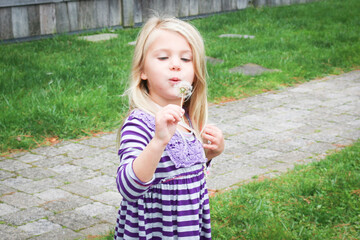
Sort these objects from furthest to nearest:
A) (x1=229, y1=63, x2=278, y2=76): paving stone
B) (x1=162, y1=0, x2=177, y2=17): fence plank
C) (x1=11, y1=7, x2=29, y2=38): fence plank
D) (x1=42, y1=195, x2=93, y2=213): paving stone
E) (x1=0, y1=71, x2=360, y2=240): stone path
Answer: (x1=162, y1=0, x2=177, y2=17): fence plank
(x1=11, y1=7, x2=29, y2=38): fence plank
(x1=229, y1=63, x2=278, y2=76): paving stone
(x1=42, y1=195, x2=93, y2=213): paving stone
(x1=0, y1=71, x2=360, y2=240): stone path

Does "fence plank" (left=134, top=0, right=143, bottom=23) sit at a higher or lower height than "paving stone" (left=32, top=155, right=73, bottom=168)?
higher

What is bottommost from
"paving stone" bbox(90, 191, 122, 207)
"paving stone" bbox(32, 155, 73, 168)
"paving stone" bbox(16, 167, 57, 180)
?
"paving stone" bbox(90, 191, 122, 207)

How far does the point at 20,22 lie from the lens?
10.1 meters

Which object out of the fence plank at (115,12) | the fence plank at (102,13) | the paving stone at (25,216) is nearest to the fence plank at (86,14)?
the fence plank at (102,13)

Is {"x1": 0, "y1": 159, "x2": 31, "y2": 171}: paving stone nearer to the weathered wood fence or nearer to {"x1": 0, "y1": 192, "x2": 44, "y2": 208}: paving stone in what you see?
{"x1": 0, "y1": 192, "x2": 44, "y2": 208}: paving stone

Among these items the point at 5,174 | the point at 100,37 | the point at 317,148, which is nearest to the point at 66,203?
the point at 5,174

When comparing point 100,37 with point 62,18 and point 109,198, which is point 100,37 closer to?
point 62,18

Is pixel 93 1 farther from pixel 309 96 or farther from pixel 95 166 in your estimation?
pixel 95 166

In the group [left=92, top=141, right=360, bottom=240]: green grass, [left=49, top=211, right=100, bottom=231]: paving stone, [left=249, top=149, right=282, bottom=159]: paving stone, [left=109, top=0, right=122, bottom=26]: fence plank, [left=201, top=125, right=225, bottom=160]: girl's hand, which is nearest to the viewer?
[left=201, top=125, right=225, bottom=160]: girl's hand

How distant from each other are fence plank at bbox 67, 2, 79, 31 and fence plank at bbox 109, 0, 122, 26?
2.97ft

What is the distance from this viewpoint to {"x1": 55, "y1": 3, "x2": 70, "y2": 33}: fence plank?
35.1 feet

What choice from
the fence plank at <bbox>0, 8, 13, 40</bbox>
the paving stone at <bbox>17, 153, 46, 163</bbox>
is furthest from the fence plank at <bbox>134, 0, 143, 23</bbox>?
the paving stone at <bbox>17, 153, 46, 163</bbox>

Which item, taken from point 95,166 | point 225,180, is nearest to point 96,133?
point 95,166

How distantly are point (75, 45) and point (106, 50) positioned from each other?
68 cm
